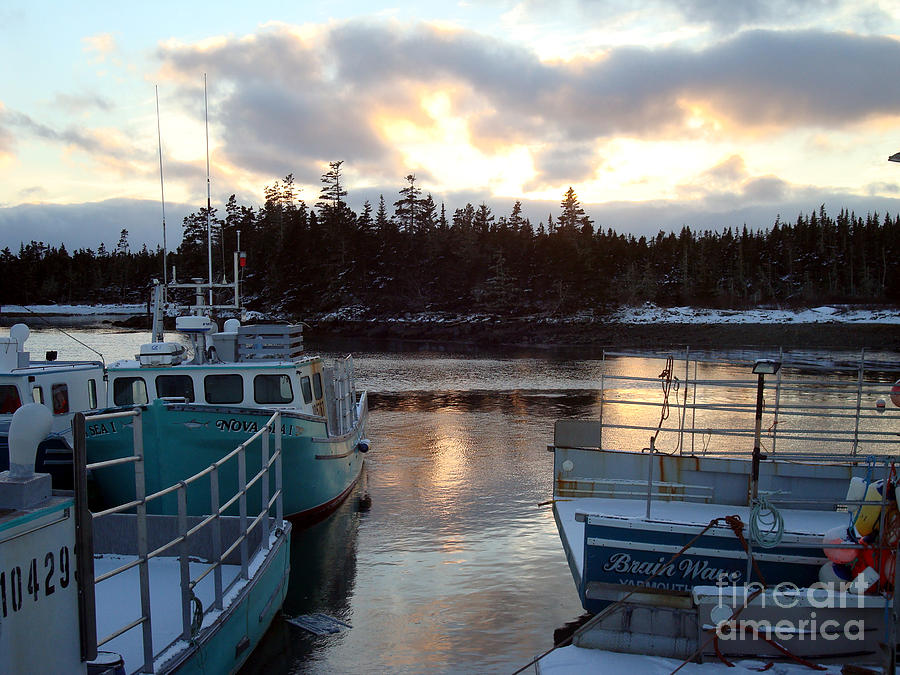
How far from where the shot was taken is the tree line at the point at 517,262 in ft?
317

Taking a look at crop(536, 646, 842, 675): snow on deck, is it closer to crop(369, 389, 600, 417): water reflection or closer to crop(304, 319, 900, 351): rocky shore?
crop(369, 389, 600, 417): water reflection

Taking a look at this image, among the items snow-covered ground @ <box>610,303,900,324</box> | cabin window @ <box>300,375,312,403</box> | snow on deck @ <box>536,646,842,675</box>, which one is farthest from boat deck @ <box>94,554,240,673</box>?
snow-covered ground @ <box>610,303,900,324</box>

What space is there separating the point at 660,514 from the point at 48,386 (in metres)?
12.4

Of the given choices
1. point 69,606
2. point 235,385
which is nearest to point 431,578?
point 235,385

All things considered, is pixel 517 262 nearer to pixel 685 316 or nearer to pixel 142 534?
pixel 685 316

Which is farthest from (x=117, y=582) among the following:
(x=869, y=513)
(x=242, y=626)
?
(x=869, y=513)

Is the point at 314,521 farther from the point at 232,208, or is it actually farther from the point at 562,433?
the point at 232,208

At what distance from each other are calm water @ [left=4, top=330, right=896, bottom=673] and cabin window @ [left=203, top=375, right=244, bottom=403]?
3162 millimetres

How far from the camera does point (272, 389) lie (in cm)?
1480

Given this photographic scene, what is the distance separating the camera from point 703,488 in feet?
36.8

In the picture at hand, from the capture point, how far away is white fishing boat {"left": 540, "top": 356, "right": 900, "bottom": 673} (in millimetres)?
7375

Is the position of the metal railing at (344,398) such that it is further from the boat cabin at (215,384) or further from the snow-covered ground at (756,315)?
the snow-covered ground at (756,315)

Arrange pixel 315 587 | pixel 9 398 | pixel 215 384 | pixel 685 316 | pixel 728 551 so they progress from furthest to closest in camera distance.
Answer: pixel 685 316 < pixel 215 384 < pixel 9 398 < pixel 315 587 < pixel 728 551

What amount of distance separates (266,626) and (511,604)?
373 centimetres
